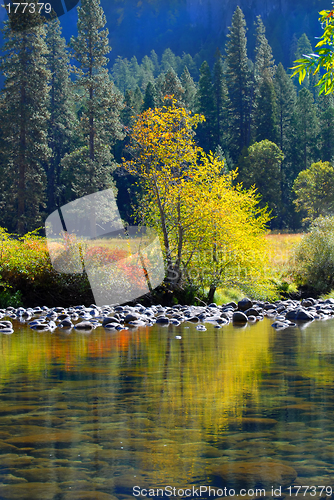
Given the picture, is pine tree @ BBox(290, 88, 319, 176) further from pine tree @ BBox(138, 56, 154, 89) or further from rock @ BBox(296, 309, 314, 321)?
rock @ BBox(296, 309, 314, 321)

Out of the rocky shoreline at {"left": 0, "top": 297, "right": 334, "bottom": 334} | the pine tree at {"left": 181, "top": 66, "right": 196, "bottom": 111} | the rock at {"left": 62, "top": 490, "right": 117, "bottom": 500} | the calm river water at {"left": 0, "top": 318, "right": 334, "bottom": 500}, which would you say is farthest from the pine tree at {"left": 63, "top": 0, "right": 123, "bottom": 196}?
the rock at {"left": 62, "top": 490, "right": 117, "bottom": 500}

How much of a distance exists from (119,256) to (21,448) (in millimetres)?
11696

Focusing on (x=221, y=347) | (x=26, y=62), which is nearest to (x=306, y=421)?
(x=221, y=347)

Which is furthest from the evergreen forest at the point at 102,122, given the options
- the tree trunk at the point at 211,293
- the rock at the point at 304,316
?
the rock at the point at 304,316

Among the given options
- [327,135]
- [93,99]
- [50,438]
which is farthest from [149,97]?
[50,438]

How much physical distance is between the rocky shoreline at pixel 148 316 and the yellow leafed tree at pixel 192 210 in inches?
42.9

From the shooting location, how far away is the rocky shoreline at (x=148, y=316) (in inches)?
466

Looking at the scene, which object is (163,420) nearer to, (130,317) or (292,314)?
(130,317)

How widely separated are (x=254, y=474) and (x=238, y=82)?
69445 millimetres

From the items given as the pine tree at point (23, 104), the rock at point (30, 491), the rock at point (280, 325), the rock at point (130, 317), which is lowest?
the rock at point (280, 325)

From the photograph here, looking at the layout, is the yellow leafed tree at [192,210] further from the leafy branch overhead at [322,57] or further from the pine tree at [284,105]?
the pine tree at [284,105]

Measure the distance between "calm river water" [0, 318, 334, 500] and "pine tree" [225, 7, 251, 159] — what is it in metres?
61.5

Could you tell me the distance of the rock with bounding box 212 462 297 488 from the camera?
10.5 ft

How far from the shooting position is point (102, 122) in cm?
4425
